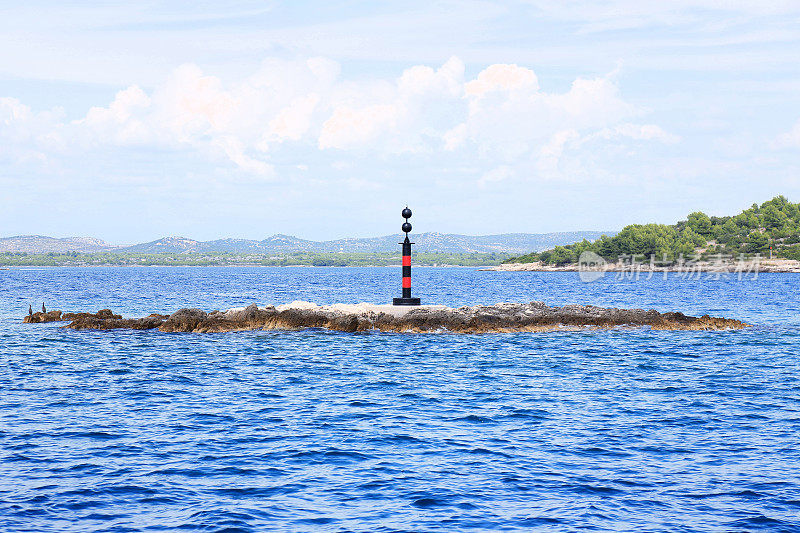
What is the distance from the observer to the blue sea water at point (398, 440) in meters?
10.2

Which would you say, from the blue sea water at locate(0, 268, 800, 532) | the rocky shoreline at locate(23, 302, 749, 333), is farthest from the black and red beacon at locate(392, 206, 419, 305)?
the blue sea water at locate(0, 268, 800, 532)

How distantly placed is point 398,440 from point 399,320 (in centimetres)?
2003

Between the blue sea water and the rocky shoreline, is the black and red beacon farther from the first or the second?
the blue sea water

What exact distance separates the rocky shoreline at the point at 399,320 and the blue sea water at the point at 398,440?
270 inches

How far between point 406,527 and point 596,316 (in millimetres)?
28346

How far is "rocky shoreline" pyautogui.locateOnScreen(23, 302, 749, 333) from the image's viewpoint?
112 feet

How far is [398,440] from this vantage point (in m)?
14.3

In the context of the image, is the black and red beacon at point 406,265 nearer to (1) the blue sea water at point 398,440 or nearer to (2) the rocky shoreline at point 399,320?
(2) the rocky shoreline at point 399,320

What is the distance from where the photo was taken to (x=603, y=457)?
12891 millimetres

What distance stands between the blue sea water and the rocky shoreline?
687cm

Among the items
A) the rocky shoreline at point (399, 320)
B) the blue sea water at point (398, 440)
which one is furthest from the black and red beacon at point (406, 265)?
the blue sea water at point (398, 440)

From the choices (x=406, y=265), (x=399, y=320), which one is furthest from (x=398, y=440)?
(x=406, y=265)

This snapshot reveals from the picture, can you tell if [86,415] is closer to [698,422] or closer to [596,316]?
[698,422]

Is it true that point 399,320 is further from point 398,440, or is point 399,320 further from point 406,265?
point 398,440
